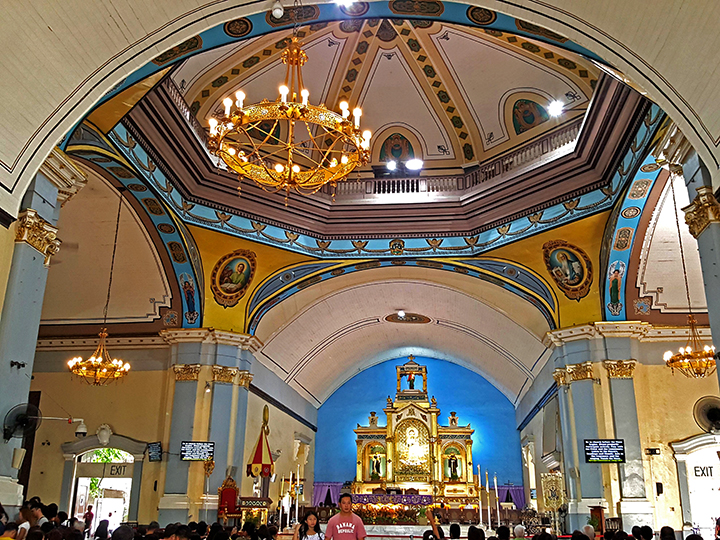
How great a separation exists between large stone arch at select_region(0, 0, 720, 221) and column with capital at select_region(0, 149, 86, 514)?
1.44ft

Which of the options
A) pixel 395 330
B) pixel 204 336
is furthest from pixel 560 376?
pixel 395 330

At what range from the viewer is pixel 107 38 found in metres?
6.40

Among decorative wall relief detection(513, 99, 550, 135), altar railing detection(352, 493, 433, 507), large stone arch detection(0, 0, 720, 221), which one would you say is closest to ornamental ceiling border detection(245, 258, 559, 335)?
decorative wall relief detection(513, 99, 550, 135)

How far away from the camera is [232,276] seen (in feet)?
42.3

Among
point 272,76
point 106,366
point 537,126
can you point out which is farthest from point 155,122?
point 537,126

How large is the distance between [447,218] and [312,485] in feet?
37.5

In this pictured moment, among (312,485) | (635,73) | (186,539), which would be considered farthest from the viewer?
(312,485)

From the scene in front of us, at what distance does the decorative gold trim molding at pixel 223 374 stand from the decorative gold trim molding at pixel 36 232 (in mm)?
5828

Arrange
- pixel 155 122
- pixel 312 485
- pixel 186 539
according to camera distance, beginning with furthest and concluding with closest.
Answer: pixel 312 485, pixel 155 122, pixel 186 539


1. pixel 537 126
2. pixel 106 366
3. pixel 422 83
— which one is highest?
pixel 422 83

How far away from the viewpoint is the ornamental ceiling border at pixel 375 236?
969 centimetres

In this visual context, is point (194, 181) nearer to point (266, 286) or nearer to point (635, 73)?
point (266, 286)

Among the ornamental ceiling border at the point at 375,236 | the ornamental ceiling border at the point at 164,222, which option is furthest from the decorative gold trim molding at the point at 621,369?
the ornamental ceiling border at the point at 164,222

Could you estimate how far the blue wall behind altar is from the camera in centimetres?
2073
